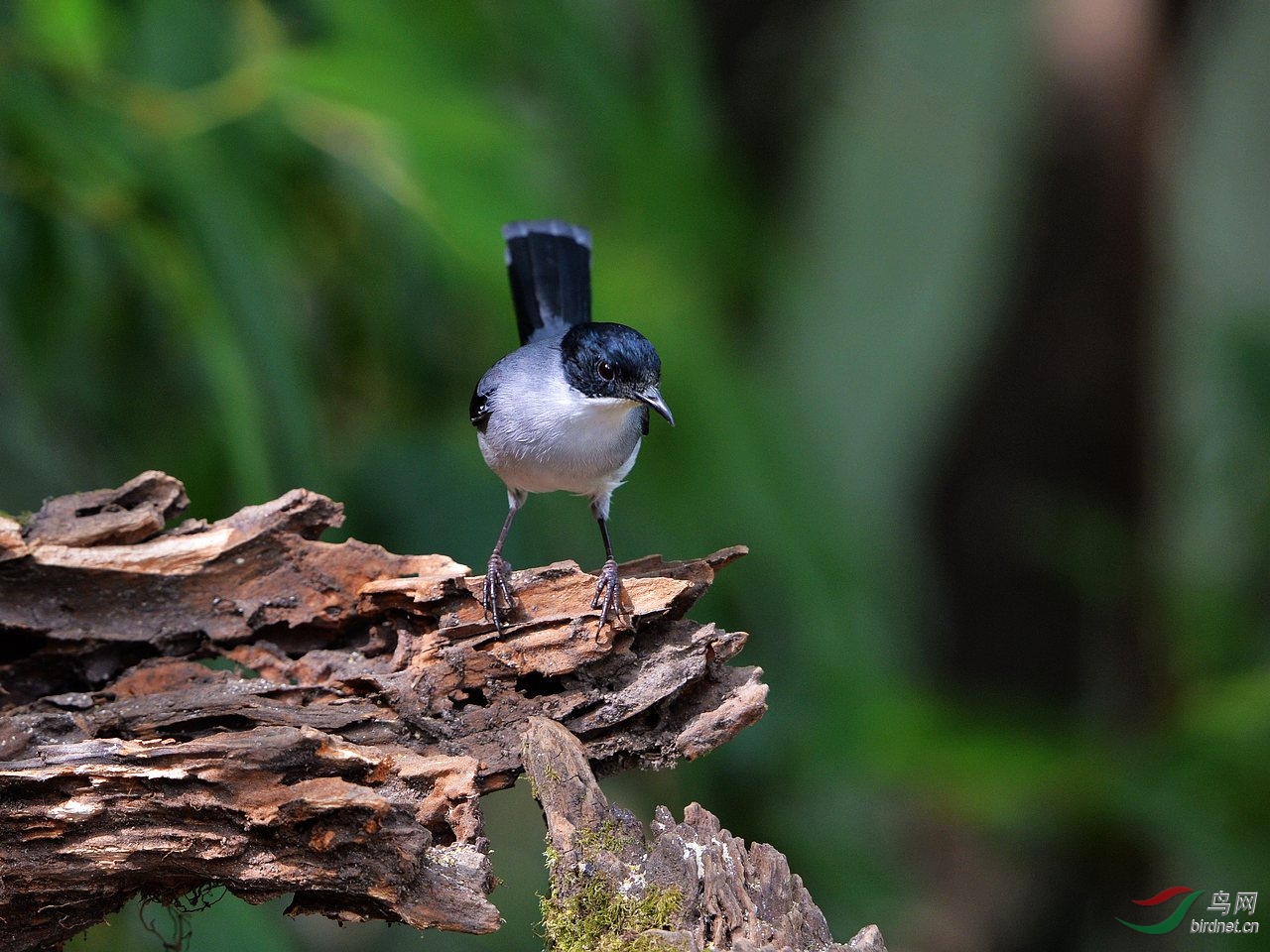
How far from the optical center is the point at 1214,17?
9.16m

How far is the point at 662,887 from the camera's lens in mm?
2406

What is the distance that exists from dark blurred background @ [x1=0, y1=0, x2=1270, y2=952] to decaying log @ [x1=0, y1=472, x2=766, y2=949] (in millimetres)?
488

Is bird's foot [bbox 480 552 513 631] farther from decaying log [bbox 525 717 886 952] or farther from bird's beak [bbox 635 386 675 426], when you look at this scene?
bird's beak [bbox 635 386 675 426]

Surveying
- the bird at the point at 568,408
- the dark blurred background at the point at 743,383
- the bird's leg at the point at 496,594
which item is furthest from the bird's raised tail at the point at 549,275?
the bird's leg at the point at 496,594

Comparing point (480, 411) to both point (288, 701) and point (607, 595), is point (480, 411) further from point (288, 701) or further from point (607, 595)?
point (288, 701)

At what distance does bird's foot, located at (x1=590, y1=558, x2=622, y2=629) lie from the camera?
286 centimetres

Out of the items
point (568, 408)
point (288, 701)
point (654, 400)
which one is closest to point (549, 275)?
point (568, 408)

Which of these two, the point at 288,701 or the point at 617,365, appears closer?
the point at 288,701

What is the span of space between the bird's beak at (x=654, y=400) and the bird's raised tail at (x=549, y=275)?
0.65 m

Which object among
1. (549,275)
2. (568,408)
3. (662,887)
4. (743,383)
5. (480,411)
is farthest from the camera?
(743,383)

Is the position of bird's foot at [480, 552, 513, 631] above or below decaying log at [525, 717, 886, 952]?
above

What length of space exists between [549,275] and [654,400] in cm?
92

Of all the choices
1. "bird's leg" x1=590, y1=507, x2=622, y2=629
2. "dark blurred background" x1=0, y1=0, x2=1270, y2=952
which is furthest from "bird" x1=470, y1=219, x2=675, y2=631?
"bird's leg" x1=590, y1=507, x2=622, y2=629

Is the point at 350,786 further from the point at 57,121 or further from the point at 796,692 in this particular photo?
the point at 796,692
